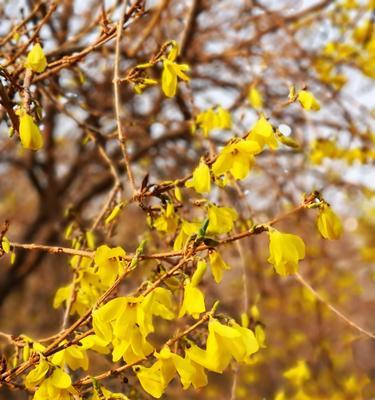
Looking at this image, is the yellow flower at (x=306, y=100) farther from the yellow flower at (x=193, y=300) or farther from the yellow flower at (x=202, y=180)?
the yellow flower at (x=193, y=300)

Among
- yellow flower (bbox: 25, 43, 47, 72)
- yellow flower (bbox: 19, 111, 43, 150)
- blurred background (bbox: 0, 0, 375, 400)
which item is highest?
yellow flower (bbox: 25, 43, 47, 72)

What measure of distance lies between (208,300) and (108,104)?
1396 millimetres

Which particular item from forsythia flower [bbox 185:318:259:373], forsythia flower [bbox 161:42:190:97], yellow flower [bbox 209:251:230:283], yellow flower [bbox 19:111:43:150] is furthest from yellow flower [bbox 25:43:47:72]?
forsythia flower [bbox 185:318:259:373]

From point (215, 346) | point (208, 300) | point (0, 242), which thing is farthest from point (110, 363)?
point (208, 300)

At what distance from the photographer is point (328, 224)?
110cm

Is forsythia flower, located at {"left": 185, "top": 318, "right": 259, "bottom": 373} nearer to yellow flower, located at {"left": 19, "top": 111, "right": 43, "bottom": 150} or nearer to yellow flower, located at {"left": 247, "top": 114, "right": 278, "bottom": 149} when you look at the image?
yellow flower, located at {"left": 247, "top": 114, "right": 278, "bottom": 149}

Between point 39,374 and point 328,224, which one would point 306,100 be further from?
point 39,374

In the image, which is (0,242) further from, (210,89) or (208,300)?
(210,89)

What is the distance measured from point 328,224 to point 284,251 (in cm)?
13

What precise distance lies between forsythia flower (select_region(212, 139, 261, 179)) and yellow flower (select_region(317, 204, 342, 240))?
0.17 m

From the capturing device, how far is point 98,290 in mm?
1348

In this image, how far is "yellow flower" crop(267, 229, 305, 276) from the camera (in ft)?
3.33

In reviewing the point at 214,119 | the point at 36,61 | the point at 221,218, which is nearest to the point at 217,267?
the point at 221,218

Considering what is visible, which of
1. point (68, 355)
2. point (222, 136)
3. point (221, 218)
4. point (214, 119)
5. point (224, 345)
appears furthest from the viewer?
point (222, 136)
